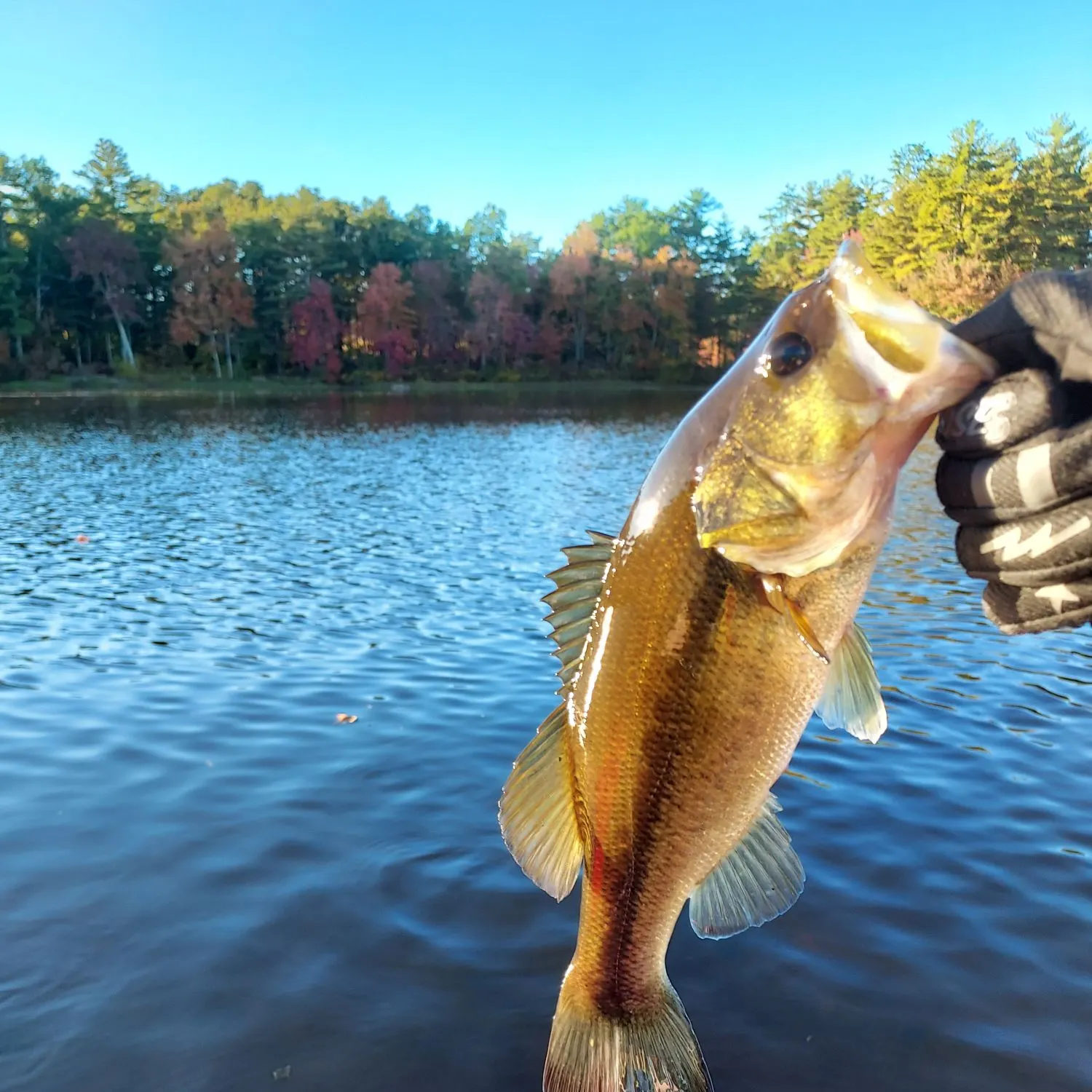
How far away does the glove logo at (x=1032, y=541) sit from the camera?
2.16 meters

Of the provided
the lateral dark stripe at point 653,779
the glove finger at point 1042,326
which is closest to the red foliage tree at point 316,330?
the lateral dark stripe at point 653,779

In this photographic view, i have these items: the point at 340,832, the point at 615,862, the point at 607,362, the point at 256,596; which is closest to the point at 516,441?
the point at 256,596

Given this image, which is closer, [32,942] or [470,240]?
[32,942]

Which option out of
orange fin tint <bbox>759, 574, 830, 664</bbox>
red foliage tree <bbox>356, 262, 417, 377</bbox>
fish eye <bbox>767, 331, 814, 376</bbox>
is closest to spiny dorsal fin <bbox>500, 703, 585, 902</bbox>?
orange fin tint <bbox>759, 574, 830, 664</bbox>

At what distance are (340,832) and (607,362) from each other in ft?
280

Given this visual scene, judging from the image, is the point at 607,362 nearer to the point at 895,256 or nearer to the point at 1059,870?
the point at 895,256

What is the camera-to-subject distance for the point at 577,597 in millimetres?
2471

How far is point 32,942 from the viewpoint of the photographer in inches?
193

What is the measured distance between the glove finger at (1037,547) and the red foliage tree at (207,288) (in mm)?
73651

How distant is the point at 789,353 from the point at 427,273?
8088 centimetres

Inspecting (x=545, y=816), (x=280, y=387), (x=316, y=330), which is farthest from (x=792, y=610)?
(x=316, y=330)

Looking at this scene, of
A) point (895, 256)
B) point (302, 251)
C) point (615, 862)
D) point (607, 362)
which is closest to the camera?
point (615, 862)

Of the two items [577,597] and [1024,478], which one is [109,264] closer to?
[577,597]

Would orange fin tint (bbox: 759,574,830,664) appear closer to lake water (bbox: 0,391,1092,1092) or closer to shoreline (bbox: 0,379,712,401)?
lake water (bbox: 0,391,1092,1092)
